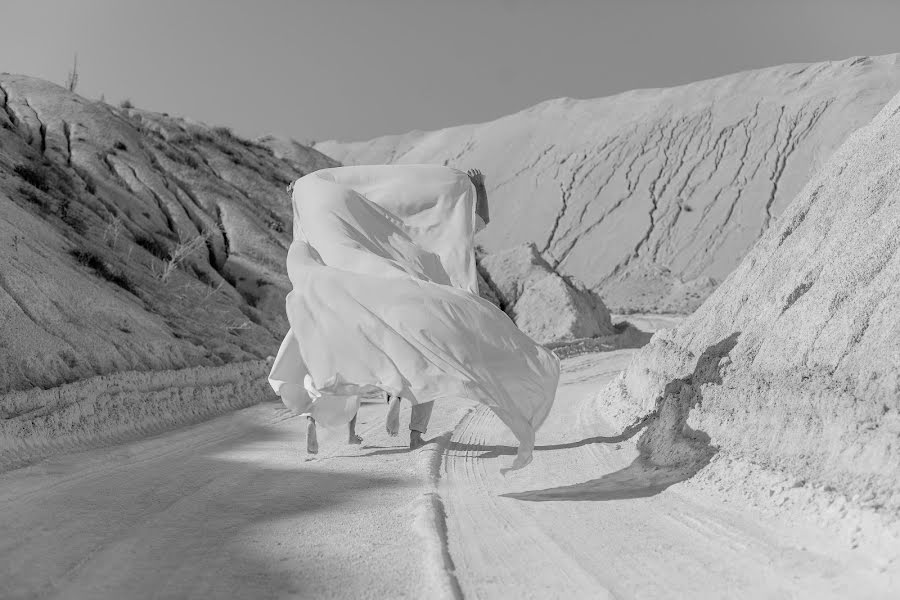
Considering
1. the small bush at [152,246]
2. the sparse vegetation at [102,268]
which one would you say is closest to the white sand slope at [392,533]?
the sparse vegetation at [102,268]

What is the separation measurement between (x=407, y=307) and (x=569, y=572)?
243cm

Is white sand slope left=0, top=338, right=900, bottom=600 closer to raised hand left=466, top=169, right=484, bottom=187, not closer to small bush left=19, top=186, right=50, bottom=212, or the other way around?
raised hand left=466, top=169, right=484, bottom=187

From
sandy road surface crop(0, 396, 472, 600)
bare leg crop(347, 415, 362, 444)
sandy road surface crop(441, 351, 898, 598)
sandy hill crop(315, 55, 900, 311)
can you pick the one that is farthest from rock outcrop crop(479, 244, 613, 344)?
sandy road surface crop(441, 351, 898, 598)

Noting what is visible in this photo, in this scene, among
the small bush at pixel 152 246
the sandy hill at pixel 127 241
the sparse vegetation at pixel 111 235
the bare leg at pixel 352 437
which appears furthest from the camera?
the small bush at pixel 152 246

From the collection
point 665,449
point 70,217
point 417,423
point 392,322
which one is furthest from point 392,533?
point 70,217

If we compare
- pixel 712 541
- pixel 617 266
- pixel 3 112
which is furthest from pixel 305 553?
pixel 617 266

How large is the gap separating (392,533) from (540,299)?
19.8 metres

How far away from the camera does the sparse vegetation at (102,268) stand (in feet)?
42.3

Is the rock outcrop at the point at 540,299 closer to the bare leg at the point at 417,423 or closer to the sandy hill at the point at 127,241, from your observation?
the sandy hill at the point at 127,241

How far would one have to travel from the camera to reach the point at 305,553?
3.74 metres

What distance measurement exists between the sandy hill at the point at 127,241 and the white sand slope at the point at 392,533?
3.35 metres

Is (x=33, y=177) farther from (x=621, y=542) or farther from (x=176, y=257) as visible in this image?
(x=621, y=542)

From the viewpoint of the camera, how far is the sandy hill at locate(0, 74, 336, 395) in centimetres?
952

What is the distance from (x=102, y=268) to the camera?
1325 centimetres
